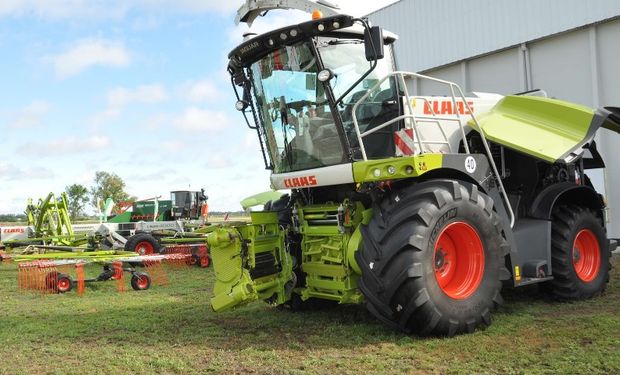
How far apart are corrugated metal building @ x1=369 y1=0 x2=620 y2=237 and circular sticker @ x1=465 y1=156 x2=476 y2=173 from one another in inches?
166

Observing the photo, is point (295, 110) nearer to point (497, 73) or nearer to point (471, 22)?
point (497, 73)

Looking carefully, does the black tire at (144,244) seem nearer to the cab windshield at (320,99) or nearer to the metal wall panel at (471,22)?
the metal wall panel at (471,22)

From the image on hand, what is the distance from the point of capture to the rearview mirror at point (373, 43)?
4824 mm

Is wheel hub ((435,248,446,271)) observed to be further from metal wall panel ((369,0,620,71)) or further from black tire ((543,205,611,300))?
metal wall panel ((369,0,620,71))

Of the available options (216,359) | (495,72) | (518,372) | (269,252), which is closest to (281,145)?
(269,252)

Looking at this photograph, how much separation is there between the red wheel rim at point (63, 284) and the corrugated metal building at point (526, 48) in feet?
21.8

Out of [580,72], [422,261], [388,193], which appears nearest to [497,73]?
[580,72]

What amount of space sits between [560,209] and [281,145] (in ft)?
11.7

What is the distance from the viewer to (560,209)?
6.89 meters

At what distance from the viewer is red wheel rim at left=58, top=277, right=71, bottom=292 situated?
9250 mm

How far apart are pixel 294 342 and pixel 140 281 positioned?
5.27 m

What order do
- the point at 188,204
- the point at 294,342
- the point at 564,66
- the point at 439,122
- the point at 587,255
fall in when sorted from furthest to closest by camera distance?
the point at 188,204
the point at 564,66
the point at 587,255
the point at 439,122
the point at 294,342

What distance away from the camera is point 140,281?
31.2 ft

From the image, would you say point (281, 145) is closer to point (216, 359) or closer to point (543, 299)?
point (216, 359)
